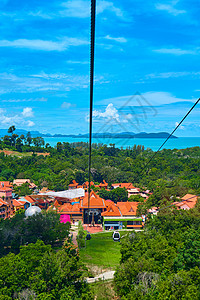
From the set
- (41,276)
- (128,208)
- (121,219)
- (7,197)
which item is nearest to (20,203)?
(7,197)

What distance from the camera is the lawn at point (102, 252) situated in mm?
24319

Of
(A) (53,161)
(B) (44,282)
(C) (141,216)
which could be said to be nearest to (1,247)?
(B) (44,282)

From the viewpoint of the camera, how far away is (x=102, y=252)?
27.2 meters

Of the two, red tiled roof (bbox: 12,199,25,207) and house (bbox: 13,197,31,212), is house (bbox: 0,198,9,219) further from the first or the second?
red tiled roof (bbox: 12,199,25,207)

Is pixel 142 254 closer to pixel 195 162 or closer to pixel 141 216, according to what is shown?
pixel 141 216

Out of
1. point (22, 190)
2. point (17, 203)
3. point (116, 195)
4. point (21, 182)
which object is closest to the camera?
point (17, 203)

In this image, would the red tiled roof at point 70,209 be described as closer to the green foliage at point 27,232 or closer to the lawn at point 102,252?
the lawn at point 102,252

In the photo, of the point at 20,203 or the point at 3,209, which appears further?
the point at 20,203

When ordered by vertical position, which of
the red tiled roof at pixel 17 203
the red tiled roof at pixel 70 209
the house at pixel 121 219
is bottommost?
the house at pixel 121 219

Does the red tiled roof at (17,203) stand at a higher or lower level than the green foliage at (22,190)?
lower

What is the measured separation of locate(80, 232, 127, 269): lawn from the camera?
2432cm

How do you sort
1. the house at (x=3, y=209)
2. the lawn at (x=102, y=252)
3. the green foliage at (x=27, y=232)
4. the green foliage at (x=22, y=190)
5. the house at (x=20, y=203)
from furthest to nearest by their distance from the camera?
the green foliage at (x=22, y=190), the house at (x=20, y=203), the house at (x=3, y=209), the lawn at (x=102, y=252), the green foliage at (x=27, y=232)

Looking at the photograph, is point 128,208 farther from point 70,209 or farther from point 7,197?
point 7,197

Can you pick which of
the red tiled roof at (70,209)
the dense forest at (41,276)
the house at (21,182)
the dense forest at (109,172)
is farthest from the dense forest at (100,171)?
the dense forest at (41,276)
